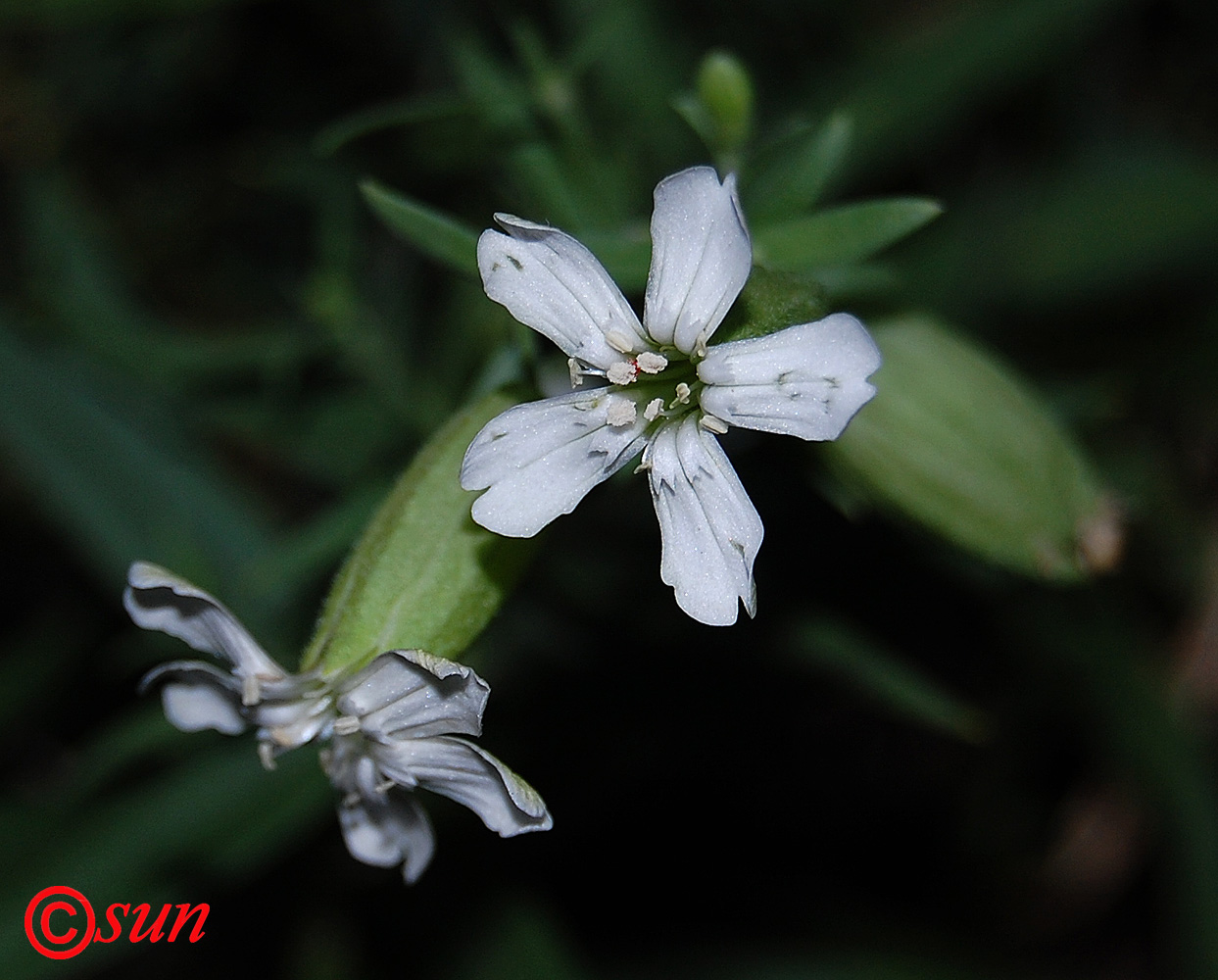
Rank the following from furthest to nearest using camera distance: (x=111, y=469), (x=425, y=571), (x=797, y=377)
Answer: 1. (x=111, y=469)
2. (x=425, y=571)
3. (x=797, y=377)

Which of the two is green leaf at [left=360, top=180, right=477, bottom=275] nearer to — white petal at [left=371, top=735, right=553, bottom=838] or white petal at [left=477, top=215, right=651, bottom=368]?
white petal at [left=477, top=215, right=651, bottom=368]

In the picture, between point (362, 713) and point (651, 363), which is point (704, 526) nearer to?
point (651, 363)

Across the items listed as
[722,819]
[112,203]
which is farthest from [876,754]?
[112,203]

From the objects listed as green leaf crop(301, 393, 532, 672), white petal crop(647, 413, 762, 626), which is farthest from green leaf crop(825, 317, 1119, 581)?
green leaf crop(301, 393, 532, 672)

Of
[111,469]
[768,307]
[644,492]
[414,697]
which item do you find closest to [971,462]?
[768,307]

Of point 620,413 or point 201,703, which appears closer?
point 620,413

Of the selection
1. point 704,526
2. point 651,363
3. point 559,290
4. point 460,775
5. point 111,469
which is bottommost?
point 460,775

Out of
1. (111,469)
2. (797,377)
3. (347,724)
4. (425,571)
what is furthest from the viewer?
(111,469)
